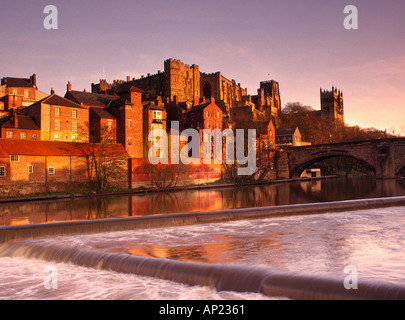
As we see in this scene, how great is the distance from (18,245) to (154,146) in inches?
1496

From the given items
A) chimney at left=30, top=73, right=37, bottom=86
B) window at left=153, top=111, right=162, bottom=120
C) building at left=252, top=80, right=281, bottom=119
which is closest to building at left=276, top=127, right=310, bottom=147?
building at left=252, top=80, right=281, bottom=119

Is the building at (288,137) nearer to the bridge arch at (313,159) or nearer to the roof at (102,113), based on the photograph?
the bridge arch at (313,159)

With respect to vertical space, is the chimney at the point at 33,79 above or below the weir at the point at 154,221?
above

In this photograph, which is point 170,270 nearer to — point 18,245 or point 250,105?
point 18,245

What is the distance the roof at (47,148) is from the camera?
3203cm

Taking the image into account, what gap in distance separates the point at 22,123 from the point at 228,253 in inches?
1482

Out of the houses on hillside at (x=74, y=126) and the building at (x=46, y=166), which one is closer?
the building at (x=46, y=166)

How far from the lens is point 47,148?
34719 mm

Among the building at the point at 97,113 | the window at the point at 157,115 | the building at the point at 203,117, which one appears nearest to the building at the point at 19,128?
the building at the point at 97,113

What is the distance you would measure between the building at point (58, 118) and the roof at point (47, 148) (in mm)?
2341

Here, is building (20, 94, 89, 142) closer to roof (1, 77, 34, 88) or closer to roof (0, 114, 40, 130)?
roof (0, 114, 40, 130)

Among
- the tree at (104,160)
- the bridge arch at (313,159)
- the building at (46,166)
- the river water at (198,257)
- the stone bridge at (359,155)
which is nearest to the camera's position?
the river water at (198,257)

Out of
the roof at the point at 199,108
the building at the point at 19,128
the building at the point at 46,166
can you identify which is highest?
the roof at the point at 199,108

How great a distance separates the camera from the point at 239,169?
167 ft
